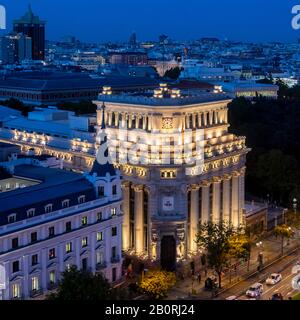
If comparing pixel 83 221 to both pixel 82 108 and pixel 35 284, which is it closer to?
pixel 35 284

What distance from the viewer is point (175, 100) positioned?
71.5m

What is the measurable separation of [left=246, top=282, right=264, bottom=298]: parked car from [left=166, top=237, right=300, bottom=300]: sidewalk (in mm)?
3213

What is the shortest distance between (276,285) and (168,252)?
1155 cm

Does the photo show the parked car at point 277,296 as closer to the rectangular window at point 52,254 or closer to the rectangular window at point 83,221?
the rectangular window at point 83,221

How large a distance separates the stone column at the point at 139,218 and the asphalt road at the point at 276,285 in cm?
1114

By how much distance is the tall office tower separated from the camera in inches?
2783

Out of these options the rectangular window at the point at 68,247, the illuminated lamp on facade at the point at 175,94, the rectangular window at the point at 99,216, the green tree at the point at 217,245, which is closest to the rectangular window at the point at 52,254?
the rectangular window at the point at 68,247

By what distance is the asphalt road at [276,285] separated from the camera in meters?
64.3

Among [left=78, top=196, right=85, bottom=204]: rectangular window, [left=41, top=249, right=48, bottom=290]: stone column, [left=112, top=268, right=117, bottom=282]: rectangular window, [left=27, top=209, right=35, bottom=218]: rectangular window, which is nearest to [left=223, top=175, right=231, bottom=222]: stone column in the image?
[left=112, top=268, right=117, bottom=282]: rectangular window

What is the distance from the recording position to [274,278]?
67.8m

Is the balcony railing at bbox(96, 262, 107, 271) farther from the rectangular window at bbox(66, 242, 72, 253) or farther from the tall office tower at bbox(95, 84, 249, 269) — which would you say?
the tall office tower at bbox(95, 84, 249, 269)

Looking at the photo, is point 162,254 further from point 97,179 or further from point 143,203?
point 97,179

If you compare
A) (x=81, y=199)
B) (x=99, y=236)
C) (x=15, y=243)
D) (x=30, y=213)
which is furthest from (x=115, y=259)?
(x=15, y=243)
